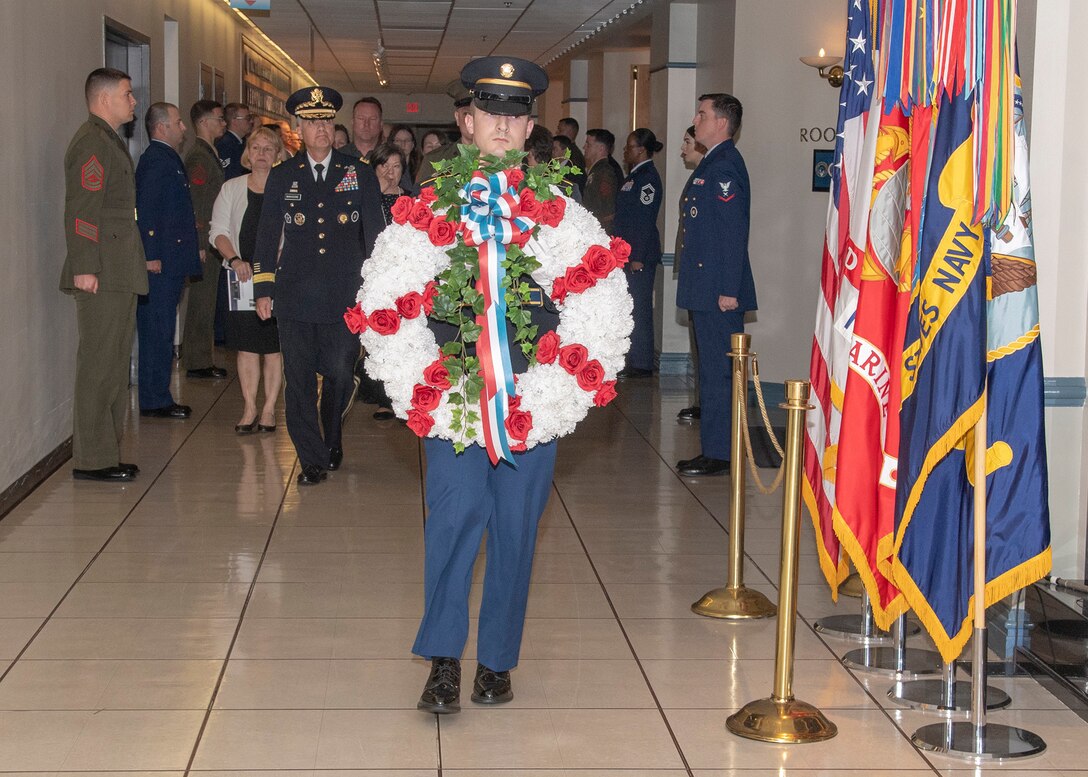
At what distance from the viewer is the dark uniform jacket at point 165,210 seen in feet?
27.1

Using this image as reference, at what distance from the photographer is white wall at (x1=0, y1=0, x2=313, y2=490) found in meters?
6.15

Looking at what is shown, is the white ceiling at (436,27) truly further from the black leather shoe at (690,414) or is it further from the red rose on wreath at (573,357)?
the red rose on wreath at (573,357)

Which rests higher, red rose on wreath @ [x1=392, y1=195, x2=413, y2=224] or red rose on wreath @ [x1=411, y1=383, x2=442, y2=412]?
red rose on wreath @ [x1=392, y1=195, x2=413, y2=224]

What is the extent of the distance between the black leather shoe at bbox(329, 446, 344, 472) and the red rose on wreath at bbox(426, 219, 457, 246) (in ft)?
11.7

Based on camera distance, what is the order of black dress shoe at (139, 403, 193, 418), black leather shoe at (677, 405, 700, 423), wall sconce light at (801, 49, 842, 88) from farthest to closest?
1. black leather shoe at (677, 405, 700, 423)
2. black dress shoe at (139, 403, 193, 418)
3. wall sconce light at (801, 49, 842, 88)

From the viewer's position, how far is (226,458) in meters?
7.05

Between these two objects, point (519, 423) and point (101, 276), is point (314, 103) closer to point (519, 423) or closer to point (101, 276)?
point (101, 276)

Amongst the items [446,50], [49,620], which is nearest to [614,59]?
[446,50]

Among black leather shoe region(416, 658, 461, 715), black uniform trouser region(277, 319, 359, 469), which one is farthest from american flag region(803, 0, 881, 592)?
black uniform trouser region(277, 319, 359, 469)

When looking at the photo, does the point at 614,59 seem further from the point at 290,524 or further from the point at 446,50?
the point at 290,524

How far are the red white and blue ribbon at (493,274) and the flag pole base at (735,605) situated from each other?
1388 millimetres

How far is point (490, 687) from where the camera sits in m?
3.65

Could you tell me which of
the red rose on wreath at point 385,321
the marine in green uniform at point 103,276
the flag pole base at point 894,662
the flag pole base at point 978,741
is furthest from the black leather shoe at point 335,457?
the flag pole base at point 978,741

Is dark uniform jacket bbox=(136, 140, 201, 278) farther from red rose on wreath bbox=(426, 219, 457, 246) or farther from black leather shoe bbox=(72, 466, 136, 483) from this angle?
red rose on wreath bbox=(426, 219, 457, 246)
